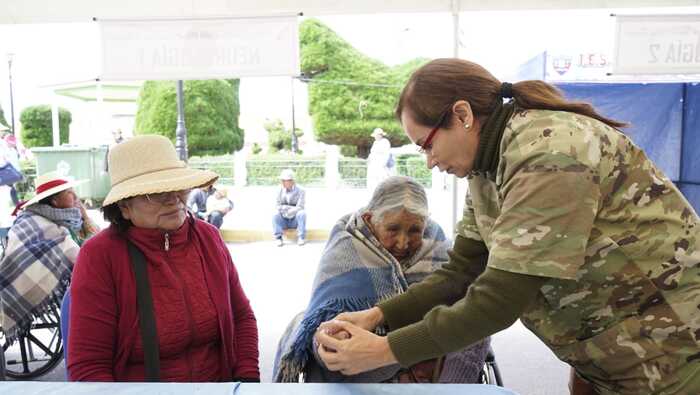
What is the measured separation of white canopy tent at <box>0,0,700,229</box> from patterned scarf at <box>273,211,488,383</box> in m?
1.97

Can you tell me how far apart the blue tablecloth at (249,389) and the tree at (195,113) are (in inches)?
639

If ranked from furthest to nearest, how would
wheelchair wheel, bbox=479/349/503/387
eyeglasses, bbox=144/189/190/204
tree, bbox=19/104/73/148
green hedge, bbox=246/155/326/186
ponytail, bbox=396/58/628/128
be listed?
tree, bbox=19/104/73/148
green hedge, bbox=246/155/326/186
wheelchair wheel, bbox=479/349/503/387
eyeglasses, bbox=144/189/190/204
ponytail, bbox=396/58/628/128

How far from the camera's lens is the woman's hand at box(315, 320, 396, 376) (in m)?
1.12

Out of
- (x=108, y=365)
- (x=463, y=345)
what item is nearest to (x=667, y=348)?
(x=463, y=345)

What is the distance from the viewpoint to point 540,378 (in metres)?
3.14

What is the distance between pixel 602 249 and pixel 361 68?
62.5ft

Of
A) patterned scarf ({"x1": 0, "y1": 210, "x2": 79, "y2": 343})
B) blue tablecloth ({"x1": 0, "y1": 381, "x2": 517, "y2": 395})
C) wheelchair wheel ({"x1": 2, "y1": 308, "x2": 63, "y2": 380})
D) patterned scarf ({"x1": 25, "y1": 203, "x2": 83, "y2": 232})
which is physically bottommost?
wheelchair wheel ({"x1": 2, "y1": 308, "x2": 63, "y2": 380})

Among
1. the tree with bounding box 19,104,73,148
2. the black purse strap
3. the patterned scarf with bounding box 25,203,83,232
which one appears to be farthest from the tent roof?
the tree with bounding box 19,104,73,148

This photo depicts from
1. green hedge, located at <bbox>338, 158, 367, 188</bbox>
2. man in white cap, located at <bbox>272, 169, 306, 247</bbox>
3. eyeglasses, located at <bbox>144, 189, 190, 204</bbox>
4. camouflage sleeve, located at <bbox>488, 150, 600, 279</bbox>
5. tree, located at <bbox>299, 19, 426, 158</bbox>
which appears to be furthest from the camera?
tree, located at <bbox>299, 19, 426, 158</bbox>

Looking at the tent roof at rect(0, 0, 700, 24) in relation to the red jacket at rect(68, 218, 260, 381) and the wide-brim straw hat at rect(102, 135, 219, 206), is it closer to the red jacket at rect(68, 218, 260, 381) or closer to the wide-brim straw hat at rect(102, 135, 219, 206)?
the wide-brim straw hat at rect(102, 135, 219, 206)

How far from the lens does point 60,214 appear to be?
303 centimetres

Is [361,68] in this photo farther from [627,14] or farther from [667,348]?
[667,348]

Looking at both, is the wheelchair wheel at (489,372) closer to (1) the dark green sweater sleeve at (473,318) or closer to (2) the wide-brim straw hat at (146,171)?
(1) the dark green sweater sleeve at (473,318)

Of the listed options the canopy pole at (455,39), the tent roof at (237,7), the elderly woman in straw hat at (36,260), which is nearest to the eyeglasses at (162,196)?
the elderly woman in straw hat at (36,260)
